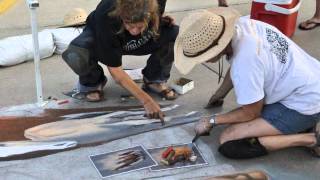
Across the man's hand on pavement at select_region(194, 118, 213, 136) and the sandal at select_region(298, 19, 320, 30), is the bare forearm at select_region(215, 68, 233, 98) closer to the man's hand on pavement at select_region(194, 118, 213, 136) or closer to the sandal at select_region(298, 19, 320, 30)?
the man's hand on pavement at select_region(194, 118, 213, 136)

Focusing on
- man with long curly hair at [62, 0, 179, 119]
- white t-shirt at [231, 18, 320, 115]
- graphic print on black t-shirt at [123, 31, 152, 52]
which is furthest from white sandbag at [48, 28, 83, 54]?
white t-shirt at [231, 18, 320, 115]

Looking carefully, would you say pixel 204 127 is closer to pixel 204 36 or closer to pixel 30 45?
pixel 204 36

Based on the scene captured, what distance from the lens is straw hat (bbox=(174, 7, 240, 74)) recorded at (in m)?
2.56

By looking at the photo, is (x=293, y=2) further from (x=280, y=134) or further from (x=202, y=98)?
(x=280, y=134)

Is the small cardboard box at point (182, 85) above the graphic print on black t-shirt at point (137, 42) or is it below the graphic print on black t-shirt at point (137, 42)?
below

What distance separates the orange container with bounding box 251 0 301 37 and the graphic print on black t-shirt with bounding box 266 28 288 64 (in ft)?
5.44

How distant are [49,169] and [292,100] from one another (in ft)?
4.50

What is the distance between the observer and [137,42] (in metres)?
3.35

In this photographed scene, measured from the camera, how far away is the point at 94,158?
9.29 feet

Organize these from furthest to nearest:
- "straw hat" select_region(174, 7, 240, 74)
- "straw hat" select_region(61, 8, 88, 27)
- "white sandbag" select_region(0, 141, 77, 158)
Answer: "straw hat" select_region(61, 8, 88, 27) < "white sandbag" select_region(0, 141, 77, 158) < "straw hat" select_region(174, 7, 240, 74)

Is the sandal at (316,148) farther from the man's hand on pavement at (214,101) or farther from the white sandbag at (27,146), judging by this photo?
the white sandbag at (27,146)

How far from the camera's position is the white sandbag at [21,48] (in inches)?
159

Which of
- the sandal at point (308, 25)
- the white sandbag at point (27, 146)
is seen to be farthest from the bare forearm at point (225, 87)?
the sandal at point (308, 25)

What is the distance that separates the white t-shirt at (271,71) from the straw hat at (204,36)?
0.24 feet
